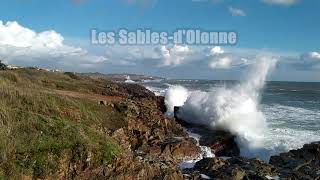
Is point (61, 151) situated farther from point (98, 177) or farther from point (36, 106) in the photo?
point (36, 106)

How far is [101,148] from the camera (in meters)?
10.5

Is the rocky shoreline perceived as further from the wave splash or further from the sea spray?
the sea spray

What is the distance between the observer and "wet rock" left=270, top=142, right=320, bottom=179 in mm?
14216

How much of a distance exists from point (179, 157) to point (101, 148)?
676cm

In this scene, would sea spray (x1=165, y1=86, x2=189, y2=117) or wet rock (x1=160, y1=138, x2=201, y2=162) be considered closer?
wet rock (x1=160, y1=138, x2=201, y2=162)

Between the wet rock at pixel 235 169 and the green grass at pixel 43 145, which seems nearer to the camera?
the green grass at pixel 43 145

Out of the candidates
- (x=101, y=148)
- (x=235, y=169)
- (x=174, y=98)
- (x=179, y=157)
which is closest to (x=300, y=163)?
(x=235, y=169)

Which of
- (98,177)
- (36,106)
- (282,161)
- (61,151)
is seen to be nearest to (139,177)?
(98,177)

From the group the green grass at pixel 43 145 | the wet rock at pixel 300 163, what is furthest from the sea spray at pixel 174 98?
the green grass at pixel 43 145

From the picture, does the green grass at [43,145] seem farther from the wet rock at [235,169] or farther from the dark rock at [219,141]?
the dark rock at [219,141]

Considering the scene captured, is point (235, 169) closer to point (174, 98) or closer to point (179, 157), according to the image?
point (179, 157)

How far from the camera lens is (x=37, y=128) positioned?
10398mm

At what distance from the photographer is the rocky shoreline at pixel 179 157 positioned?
11039 millimetres

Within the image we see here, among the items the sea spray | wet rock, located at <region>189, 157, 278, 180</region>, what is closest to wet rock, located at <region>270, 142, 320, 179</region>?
wet rock, located at <region>189, 157, 278, 180</region>
